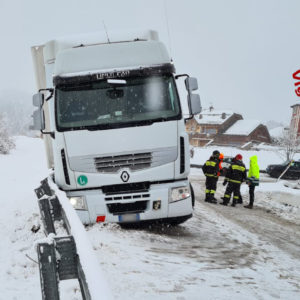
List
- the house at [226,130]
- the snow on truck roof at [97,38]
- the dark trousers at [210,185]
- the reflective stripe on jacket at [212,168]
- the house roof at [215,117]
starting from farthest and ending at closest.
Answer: the house roof at [215,117]
the house at [226,130]
the dark trousers at [210,185]
the reflective stripe on jacket at [212,168]
the snow on truck roof at [97,38]

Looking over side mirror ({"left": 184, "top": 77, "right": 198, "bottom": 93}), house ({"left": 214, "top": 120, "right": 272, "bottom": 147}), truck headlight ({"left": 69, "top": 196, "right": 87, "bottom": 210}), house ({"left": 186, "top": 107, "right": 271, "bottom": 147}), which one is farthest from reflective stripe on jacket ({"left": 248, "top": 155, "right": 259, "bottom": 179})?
house ({"left": 214, "top": 120, "right": 272, "bottom": 147})

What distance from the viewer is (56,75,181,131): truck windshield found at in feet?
18.1

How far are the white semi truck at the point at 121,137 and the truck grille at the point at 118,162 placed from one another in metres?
0.02

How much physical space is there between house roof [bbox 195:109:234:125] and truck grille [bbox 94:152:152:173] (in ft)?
196

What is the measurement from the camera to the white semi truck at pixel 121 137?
5375mm

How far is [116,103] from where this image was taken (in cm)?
565

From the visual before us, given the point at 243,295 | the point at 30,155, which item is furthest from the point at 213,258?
the point at 30,155

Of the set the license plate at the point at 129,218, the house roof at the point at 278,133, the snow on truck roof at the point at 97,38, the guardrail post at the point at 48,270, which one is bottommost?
the house roof at the point at 278,133

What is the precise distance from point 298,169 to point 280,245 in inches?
812

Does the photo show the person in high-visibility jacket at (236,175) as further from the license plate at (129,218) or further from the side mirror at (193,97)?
the license plate at (129,218)

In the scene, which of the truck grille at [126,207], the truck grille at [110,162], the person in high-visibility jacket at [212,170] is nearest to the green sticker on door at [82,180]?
the truck grille at [110,162]

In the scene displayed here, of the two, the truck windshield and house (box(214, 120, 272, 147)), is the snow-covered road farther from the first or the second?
house (box(214, 120, 272, 147))

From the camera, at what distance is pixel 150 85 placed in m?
5.77

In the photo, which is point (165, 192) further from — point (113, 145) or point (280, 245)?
point (280, 245)
